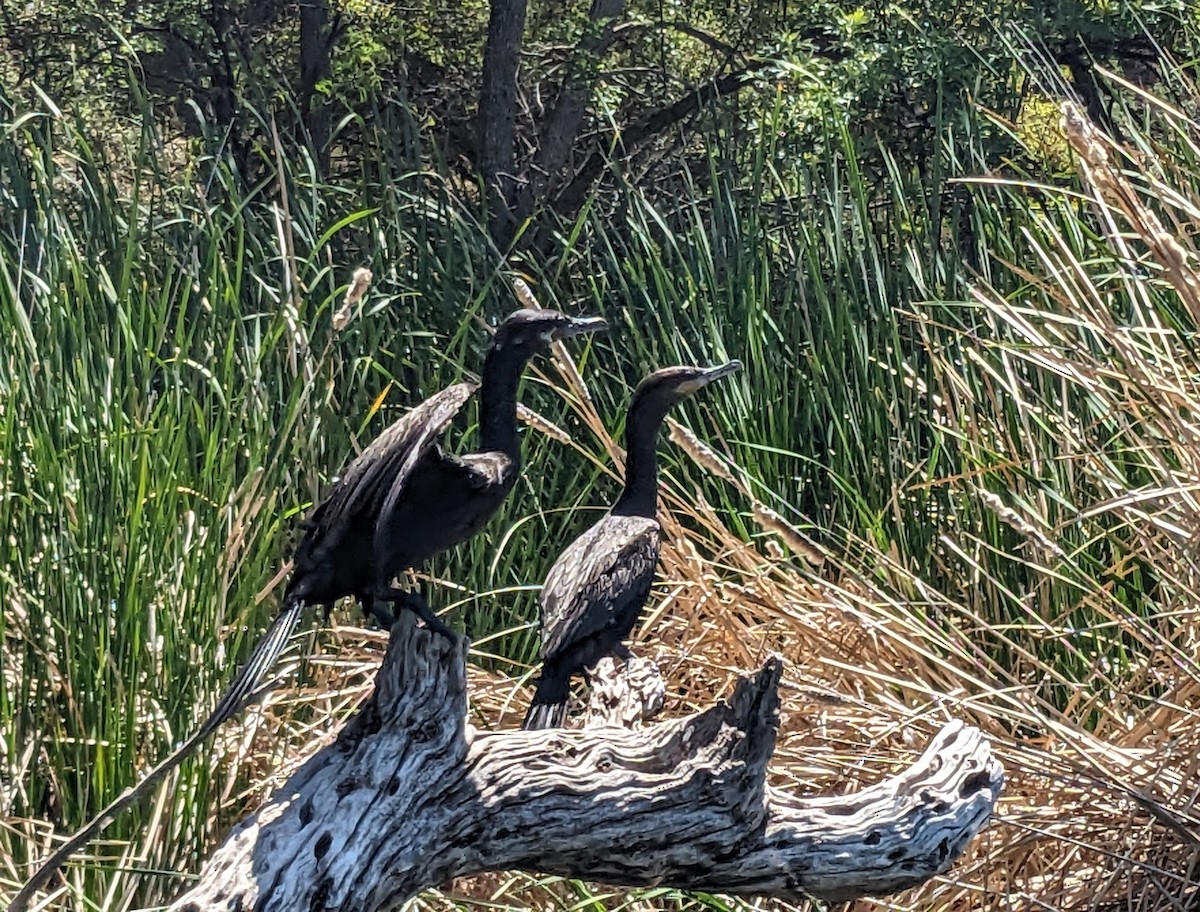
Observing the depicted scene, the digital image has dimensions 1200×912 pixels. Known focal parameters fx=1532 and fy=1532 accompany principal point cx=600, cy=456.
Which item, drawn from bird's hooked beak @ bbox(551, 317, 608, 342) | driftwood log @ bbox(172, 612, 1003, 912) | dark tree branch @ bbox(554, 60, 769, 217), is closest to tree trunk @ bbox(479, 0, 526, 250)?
dark tree branch @ bbox(554, 60, 769, 217)

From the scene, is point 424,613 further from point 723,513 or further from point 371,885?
point 723,513

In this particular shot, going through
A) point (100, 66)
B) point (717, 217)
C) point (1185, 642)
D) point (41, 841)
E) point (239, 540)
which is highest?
point (100, 66)

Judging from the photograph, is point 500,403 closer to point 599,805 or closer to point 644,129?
point 599,805

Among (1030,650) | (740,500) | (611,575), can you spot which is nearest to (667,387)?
(611,575)

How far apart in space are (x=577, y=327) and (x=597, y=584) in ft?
1.70

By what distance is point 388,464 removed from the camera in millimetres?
2178

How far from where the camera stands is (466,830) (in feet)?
6.69

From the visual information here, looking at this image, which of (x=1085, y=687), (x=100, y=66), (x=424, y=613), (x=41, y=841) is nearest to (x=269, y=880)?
(x=424, y=613)

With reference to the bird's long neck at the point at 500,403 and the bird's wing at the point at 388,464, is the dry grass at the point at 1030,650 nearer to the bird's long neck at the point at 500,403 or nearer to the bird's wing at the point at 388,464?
the bird's long neck at the point at 500,403

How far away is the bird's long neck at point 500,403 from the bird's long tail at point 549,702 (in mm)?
646

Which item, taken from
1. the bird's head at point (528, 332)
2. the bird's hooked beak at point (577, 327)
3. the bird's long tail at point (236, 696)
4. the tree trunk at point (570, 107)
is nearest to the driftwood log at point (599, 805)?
the bird's long tail at point (236, 696)

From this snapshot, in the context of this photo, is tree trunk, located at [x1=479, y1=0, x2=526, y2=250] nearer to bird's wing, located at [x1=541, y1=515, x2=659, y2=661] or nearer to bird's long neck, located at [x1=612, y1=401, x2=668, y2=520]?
bird's long neck, located at [x1=612, y1=401, x2=668, y2=520]

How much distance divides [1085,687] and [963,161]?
8.45 ft

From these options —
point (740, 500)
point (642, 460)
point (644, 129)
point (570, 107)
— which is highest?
point (570, 107)
